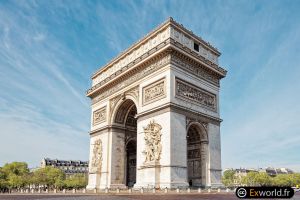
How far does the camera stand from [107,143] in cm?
3331

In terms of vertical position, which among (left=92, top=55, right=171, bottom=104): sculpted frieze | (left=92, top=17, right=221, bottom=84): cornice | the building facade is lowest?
the building facade

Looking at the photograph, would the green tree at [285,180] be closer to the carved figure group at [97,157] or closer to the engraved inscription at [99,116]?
the engraved inscription at [99,116]

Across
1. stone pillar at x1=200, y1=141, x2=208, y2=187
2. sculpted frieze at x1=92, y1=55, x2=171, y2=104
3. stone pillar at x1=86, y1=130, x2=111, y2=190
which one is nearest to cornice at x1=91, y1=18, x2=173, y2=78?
sculpted frieze at x1=92, y1=55, x2=171, y2=104

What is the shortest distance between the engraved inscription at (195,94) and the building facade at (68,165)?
91.6 m

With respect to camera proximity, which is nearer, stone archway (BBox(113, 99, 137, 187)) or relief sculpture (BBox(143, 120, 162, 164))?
relief sculpture (BBox(143, 120, 162, 164))

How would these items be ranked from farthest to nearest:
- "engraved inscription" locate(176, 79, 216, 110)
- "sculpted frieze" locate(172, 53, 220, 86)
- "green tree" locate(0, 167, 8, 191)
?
"green tree" locate(0, 167, 8, 191), "sculpted frieze" locate(172, 53, 220, 86), "engraved inscription" locate(176, 79, 216, 110)

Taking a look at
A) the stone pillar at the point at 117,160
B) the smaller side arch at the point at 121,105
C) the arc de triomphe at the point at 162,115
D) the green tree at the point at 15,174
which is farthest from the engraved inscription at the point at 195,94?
the green tree at the point at 15,174

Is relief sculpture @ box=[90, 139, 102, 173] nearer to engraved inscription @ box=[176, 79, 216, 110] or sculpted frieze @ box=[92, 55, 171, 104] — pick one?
sculpted frieze @ box=[92, 55, 171, 104]

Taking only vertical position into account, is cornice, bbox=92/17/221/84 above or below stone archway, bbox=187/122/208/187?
above

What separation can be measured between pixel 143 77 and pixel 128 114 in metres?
6.28

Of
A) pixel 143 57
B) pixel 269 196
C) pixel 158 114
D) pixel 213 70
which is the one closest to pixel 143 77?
pixel 143 57

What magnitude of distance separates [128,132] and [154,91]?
8416 mm

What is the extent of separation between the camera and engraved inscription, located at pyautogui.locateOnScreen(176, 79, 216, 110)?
27.4 m

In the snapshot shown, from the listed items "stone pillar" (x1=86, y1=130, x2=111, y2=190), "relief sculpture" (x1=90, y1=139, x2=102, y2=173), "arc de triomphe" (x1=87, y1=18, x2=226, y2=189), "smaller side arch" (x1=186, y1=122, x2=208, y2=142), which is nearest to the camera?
"arc de triomphe" (x1=87, y1=18, x2=226, y2=189)
